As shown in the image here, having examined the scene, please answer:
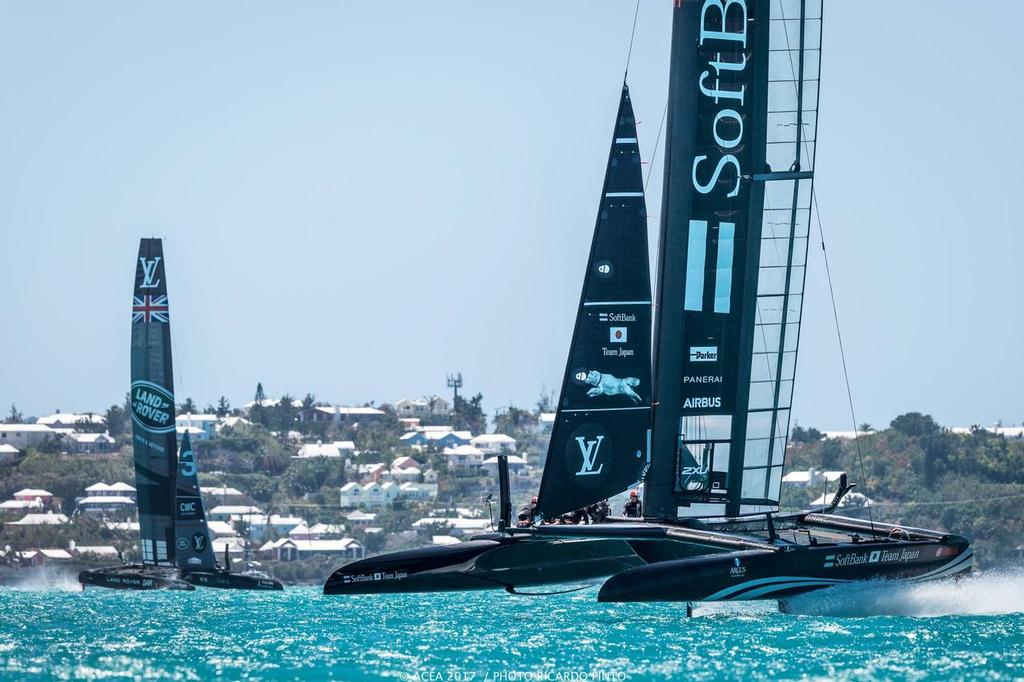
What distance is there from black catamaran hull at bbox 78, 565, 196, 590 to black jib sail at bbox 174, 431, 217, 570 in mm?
394

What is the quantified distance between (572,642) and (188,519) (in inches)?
828

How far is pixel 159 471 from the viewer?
1505 inches

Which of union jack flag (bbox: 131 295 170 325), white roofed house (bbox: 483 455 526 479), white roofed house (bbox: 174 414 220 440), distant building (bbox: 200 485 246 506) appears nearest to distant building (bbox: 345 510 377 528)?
distant building (bbox: 200 485 246 506)

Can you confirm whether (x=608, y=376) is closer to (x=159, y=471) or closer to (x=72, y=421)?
(x=159, y=471)

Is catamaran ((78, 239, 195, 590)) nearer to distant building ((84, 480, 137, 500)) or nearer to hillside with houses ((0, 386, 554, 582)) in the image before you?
hillside with houses ((0, 386, 554, 582))

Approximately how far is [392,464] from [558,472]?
74487mm

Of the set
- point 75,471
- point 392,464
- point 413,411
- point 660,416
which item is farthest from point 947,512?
point 413,411

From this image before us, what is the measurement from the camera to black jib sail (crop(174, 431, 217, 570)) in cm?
3859

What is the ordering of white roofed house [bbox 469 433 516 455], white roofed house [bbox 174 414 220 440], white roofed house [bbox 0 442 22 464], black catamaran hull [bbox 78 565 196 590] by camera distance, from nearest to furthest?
black catamaran hull [bbox 78 565 196 590] → white roofed house [bbox 0 442 22 464] → white roofed house [bbox 174 414 220 440] → white roofed house [bbox 469 433 516 455]

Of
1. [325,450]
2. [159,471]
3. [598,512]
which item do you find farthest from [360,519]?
[598,512]

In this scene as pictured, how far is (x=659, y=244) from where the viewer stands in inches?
859

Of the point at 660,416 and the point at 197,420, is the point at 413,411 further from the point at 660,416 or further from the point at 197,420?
the point at 660,416

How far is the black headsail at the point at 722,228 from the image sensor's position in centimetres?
2162

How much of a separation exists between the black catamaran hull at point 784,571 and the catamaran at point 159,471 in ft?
65.8
